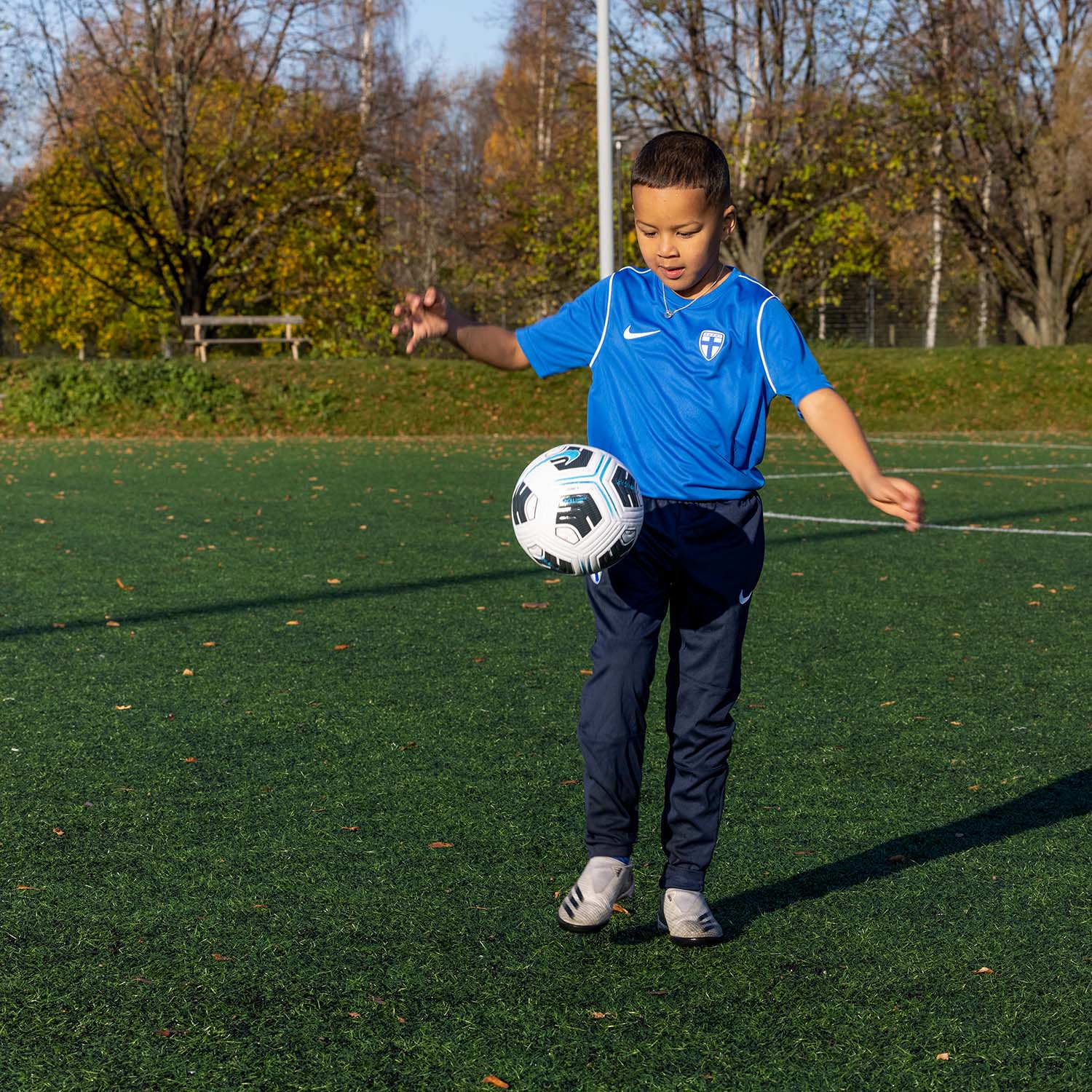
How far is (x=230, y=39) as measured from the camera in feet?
111

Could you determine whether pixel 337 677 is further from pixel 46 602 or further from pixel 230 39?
pixel 230 39

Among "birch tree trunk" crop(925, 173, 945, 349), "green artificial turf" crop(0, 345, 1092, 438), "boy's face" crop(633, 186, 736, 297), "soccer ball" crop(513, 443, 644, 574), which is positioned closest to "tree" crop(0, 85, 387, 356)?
"green artificial turf" crop(0, 345, 1092, 438)

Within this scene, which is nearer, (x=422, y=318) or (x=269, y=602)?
(x=422, y=318)

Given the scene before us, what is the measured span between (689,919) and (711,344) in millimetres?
1336

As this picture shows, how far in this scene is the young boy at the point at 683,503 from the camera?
10.8ft

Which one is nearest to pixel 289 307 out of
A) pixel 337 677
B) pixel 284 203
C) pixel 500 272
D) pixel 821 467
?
pixel 284 203

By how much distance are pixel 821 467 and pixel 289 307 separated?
71.9ft

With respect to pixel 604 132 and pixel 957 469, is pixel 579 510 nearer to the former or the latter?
pixel 957 469

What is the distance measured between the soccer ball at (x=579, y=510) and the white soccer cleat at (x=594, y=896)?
2.33 ft

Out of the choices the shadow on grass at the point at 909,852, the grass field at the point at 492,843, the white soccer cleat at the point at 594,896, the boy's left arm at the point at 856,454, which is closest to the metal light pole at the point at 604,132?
the grass field at the point at 492,843

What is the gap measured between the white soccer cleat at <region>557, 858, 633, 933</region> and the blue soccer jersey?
0.89 m

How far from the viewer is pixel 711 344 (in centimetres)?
335

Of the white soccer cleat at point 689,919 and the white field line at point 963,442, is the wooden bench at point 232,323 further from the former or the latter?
the white soccer cleat at point 689,919

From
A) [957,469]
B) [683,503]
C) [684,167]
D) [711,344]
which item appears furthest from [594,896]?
[957,469]
